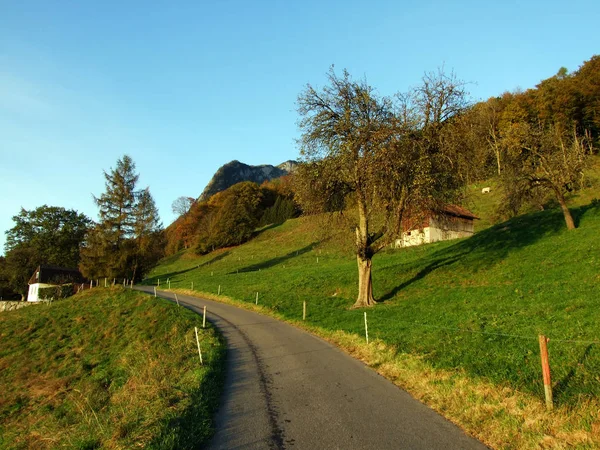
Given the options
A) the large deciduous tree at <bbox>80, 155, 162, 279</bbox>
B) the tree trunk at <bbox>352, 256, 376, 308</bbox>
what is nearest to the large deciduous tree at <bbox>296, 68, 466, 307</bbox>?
the tree trunk at <bbox>352, 256, 376, 308</bbox>

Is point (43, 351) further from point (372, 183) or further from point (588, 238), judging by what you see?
point (588, 238)

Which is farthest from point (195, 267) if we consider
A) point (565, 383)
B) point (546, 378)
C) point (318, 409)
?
point (546, 378)

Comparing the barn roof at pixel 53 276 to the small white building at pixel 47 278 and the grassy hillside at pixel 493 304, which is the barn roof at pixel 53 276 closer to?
the small white building at pixel 47 278

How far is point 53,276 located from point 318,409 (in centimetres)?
6443

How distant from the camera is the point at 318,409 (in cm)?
752

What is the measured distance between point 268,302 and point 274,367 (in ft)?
51.4

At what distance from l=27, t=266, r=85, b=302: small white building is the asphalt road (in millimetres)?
55235

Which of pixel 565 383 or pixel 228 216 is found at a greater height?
pixel 228 216

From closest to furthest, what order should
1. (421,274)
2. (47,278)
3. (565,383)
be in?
(565,383)
(421,274)
(47,278)

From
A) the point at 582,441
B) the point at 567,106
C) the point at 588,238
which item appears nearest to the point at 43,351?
the point at 582,441

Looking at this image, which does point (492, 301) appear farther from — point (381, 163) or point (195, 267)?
point (195, 267)

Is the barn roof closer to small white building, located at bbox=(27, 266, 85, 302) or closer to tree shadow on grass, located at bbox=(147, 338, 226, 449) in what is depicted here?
small white building, located at bbox=(27, 266, 85, 302)

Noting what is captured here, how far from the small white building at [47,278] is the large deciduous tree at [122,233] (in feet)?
47.5

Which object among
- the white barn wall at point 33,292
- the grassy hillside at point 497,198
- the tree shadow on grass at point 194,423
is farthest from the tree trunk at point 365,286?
the white barn wall at point 33,292
